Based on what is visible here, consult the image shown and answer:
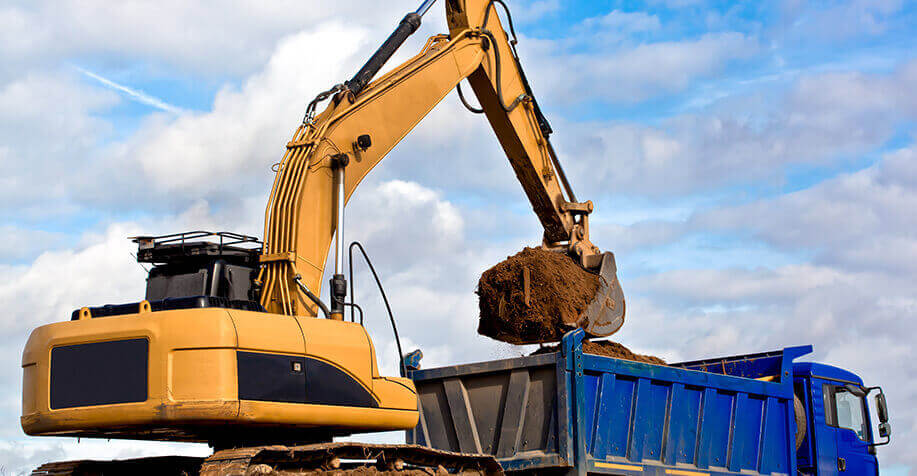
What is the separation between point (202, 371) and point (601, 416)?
377 centimetres

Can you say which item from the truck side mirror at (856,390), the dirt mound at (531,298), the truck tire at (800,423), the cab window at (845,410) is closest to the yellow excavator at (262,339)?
the dirt mound at (531,298)

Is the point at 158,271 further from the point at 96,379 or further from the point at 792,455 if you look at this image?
the point at 792,455

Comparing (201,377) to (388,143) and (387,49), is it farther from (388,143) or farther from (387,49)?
(387,49)

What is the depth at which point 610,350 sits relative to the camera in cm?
1103

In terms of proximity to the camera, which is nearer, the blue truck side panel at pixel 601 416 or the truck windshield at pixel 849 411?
the blue truck side panel at pixel 601 416

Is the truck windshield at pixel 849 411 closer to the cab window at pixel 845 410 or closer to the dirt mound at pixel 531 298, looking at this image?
the cab window at pixel 845 410

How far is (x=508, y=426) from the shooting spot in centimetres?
904

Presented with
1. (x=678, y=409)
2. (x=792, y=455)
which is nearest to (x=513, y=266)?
(x=678, y=409)

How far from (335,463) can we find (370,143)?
3.19 m

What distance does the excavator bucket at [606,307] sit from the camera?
1148 centimetres

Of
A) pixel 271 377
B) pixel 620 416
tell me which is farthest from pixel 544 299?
pixel 271 377

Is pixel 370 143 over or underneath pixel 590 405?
over

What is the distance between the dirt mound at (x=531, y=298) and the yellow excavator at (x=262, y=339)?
2.43 meters

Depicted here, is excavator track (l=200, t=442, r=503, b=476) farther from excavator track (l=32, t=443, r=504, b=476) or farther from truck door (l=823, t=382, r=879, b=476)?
truck door (l=823, t=382, r=879, b=476)
